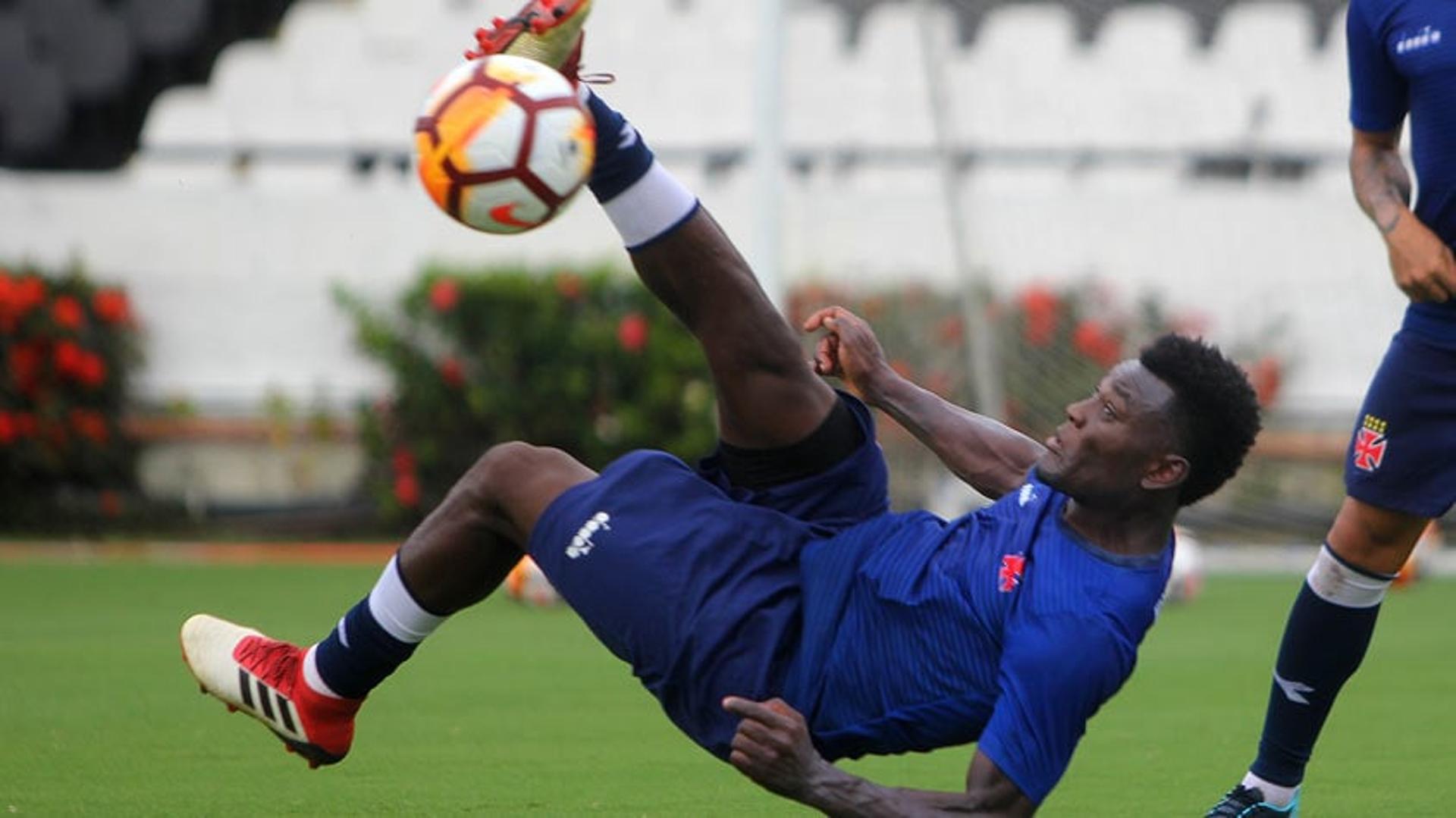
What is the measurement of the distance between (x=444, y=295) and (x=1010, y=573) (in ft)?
35.6

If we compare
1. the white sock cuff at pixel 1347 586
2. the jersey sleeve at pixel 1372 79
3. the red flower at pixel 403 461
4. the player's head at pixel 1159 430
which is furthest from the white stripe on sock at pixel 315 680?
the red flower at pixel 403 461

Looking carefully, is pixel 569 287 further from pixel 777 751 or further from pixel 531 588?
pixel 777 751

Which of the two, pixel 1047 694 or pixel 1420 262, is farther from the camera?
pixel 1420 262

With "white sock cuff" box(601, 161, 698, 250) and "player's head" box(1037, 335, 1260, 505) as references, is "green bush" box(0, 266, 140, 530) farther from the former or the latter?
"player's head" box(1037, 335, 1260, 505)

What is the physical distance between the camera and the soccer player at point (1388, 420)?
5480mm

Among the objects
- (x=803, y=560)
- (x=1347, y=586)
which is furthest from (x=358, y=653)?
(x=1347, y=586)

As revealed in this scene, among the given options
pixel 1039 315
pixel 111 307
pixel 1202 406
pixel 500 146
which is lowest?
pixel 111 307

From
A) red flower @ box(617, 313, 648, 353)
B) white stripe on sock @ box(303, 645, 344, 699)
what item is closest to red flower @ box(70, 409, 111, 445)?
red flower @ box(617, 313, 648, 353)

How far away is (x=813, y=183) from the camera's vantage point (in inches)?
570

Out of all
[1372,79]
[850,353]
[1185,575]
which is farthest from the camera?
[1185,575]

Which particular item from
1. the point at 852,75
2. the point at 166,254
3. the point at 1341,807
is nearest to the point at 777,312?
the point at 1341,807

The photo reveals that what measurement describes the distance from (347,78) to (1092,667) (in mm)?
13541

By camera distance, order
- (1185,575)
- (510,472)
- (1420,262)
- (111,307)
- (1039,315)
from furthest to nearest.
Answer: (111,307)
(1039,315)
(1185,575)
(1420,262)
(510,472)

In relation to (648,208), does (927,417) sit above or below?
below
